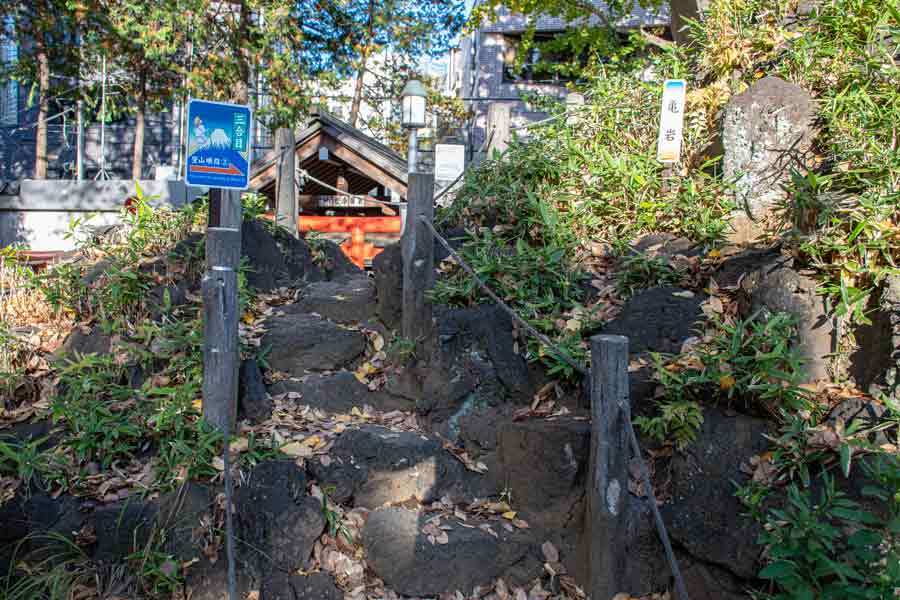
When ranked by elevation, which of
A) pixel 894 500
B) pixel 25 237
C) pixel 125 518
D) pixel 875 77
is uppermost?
pixel 875 77

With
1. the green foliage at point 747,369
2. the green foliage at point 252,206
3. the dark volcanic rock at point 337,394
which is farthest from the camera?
the green foliage at point 252,206

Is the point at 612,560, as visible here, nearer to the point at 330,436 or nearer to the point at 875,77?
the point at 330,436

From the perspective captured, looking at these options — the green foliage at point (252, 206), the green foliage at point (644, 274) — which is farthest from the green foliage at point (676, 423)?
the green foliage at point (252, 206)

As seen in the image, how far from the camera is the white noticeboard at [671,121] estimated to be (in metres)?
5.51

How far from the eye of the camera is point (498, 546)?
387cm

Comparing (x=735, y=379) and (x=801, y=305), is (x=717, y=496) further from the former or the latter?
(x=801, y=305)

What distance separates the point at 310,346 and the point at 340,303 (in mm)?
918

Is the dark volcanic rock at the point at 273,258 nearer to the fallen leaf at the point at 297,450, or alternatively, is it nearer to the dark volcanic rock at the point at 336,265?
the dark volcanic rock at the point at 336,265

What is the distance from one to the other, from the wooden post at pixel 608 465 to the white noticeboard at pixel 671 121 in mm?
3036

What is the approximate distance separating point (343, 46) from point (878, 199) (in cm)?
1306

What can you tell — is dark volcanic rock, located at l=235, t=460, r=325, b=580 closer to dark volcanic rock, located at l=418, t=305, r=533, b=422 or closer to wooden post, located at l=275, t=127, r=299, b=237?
dark volcanic rock, located at l=418, t=305, r=533, b=422

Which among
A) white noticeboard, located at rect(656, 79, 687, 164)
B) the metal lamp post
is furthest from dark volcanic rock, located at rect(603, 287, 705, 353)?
the metal lamp post

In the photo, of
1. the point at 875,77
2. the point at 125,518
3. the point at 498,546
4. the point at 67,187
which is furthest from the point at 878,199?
the point at 67,187

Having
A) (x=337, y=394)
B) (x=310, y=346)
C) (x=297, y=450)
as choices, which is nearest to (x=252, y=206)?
(x=310, y=346)
